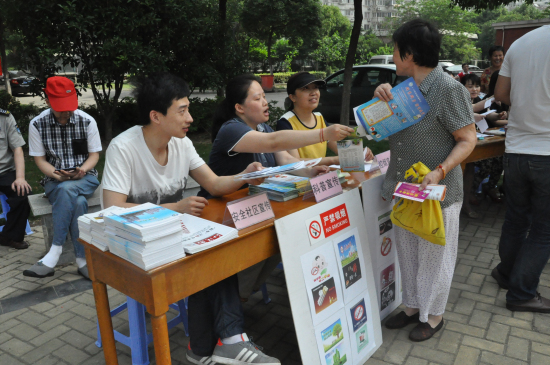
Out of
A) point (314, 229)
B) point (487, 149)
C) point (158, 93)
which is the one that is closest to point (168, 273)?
point (314, 229)

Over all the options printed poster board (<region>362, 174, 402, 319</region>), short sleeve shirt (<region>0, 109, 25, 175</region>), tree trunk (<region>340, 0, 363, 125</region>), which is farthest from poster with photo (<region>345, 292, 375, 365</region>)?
tree trunk (<region>340, 0, 363, 125</region>)

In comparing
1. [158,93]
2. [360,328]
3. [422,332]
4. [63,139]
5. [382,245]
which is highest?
[158,93]

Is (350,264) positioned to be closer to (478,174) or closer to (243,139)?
(243,139)

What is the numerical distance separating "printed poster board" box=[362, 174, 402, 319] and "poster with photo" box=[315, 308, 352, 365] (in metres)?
0.52

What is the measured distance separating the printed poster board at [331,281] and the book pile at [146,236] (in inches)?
20.1

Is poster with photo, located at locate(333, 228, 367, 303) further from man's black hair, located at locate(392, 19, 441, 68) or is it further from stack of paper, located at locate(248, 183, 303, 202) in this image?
man's black hair, located at locate(392, 19, 441, 68)

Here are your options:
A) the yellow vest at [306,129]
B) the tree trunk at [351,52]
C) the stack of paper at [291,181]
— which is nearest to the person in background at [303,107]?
the yellow vest at [306,129]

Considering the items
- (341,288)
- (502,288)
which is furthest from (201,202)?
(502,288)

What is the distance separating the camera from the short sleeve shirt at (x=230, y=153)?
7.95 ft

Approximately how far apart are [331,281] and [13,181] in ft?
10.8

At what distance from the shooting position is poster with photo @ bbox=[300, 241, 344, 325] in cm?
200

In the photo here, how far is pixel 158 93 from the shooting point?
217 cm

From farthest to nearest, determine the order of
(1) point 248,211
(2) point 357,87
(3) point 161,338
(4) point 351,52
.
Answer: (2) point 357,87
(4) point 351,52
(1) point 248,211
(3) point 161,338

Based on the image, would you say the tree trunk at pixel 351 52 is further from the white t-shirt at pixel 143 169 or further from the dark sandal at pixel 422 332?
the dark sandal at pixel 422 332
